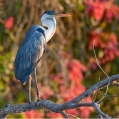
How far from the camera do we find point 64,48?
6285 millimetres

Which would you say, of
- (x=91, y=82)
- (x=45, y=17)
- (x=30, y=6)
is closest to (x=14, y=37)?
(x=30, y=6)

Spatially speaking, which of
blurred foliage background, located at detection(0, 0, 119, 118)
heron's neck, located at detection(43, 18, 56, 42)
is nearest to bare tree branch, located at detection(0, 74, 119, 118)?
heron's neck, located at detection(43, 18, 56, 42)

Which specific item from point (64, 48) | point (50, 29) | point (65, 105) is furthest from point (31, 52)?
point (64, 48)

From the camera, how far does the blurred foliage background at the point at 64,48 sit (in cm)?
561

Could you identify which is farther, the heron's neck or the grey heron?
the heron's neck

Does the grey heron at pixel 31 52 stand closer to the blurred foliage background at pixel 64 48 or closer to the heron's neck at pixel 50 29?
the heron's neck at pixel 50 29

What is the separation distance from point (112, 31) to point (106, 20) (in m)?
0.30

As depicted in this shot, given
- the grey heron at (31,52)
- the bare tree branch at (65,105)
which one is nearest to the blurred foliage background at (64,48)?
the grey heron at (31,52)

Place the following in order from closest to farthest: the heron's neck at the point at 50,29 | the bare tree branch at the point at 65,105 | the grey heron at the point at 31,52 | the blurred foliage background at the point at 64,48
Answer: the bare tree branch at the point at 65,105 → the grey heron at the point at 31,52 → the heron's neck at the point at 50,29 → the blurred foliage background at the point at 64,48

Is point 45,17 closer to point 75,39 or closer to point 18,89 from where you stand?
point 18,89

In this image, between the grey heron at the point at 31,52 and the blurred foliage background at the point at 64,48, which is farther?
the blurred foliage background at the point at 64,48

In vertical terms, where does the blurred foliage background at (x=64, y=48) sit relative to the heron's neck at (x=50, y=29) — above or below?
below

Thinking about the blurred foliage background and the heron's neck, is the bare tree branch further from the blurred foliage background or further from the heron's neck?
the blurred foliage background

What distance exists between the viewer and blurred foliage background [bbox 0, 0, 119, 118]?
18.4 ft
